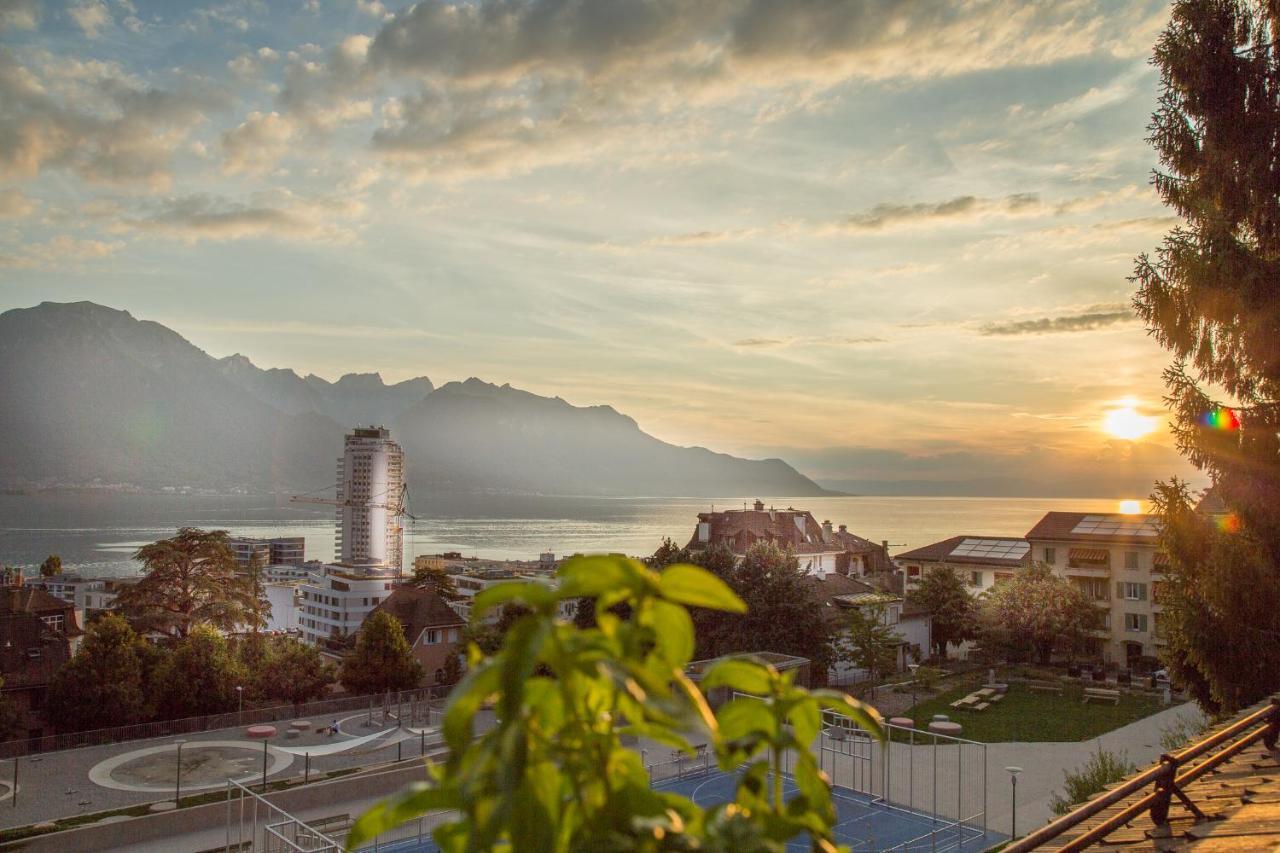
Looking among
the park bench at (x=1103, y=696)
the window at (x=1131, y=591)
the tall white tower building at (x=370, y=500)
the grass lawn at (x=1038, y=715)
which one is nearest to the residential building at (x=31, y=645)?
the grass lawn at (x=1038, y=715)

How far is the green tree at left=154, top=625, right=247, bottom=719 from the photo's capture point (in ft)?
90.2

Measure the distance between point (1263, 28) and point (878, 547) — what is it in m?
62.6

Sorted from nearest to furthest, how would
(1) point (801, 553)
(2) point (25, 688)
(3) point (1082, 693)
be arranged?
(2) point (25, 688), (3) point (1082, 693), (1) point (801, 553)

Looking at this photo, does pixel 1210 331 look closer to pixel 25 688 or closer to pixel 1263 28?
pixel 1263 28

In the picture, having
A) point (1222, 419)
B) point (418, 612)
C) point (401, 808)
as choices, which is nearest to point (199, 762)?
point (418, 612)

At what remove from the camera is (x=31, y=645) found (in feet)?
107

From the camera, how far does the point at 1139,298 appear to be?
11.7 m

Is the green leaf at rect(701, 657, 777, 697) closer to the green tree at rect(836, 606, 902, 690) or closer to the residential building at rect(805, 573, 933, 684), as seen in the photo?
the green tree at rect(836, 606, 902, 690)

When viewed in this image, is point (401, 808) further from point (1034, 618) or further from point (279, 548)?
point (279, 548)

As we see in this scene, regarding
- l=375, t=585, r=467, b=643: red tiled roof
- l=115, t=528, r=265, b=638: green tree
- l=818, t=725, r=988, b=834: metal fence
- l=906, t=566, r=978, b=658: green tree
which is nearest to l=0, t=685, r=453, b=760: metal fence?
l=375, t=585, r=467, b=643: red tiled roof

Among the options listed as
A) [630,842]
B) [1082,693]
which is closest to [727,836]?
[630,842]

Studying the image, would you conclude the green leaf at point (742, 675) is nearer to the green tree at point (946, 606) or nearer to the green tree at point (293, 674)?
the green tree at point (293, 674)

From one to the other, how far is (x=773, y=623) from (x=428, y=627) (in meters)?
17.5

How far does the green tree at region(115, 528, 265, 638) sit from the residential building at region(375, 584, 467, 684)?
641 centimetres
